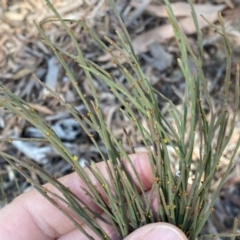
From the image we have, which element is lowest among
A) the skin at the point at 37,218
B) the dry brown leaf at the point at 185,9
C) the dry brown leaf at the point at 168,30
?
the skin at the point at 37,218

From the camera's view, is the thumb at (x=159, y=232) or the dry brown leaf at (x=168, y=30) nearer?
the thumb at (x=159, y=232)

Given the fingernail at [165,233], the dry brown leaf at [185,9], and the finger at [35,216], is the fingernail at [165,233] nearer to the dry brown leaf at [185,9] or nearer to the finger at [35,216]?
the finger at [35,216]

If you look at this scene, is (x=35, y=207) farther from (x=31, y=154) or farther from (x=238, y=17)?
(x=238, y=17)

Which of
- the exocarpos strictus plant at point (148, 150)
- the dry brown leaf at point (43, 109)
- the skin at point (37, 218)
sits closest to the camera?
the exocarpos strictus plant at point (148, 150)

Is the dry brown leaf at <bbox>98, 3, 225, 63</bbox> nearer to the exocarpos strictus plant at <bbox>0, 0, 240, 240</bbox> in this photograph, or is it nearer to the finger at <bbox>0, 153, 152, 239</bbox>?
the finger at <bbox>0, 153, 152, 239</bbox>

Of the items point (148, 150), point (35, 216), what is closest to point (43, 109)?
point (35, 216)

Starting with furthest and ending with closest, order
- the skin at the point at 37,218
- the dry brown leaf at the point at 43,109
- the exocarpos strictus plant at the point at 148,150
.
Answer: the dry brown leaf at the point at 43,109 → the skin at the point at 37,218 → the exocarpos strictus plant at the point at 148,150

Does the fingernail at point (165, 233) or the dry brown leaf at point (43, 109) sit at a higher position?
the fingernail at point (165, 233)

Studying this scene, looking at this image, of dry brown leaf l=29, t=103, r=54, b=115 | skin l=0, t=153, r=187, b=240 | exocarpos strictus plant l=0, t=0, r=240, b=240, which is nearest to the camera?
exocarpos strictus plant l=0, t=0, r=240, b=240

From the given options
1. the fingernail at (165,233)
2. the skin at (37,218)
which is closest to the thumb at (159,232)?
the fingernail at (165,233)

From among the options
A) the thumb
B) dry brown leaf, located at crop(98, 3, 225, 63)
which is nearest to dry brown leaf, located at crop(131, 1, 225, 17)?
dry brown leaf, located at crop(98, 3, 225, 63)
